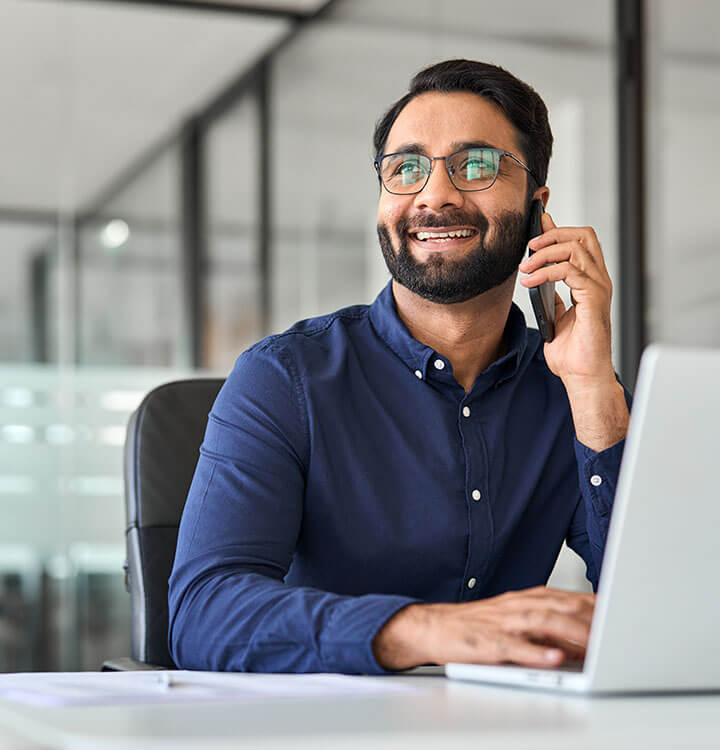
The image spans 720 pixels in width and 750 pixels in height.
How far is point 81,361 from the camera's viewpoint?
4258mm

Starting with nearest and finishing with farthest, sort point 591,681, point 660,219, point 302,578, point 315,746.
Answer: point 315,746 < point 591,681 < point 302,578 < point 660,219

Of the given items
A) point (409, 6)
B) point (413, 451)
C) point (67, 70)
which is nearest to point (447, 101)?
point (413, 451)

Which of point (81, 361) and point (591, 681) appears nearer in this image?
point (591, 681)

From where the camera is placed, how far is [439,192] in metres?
1.71

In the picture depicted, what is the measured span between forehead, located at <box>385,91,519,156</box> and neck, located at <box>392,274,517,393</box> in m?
0.21

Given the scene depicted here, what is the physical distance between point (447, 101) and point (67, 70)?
113 inches

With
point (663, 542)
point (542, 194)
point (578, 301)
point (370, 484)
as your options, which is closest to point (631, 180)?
point (542, 194)

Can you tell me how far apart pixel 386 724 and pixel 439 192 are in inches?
42.7

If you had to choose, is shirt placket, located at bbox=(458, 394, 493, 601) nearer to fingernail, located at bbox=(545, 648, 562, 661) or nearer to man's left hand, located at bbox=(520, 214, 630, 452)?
man's left hand, located at bbox=(520, 214, 630, 452)

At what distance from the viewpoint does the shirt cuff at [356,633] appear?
110 cm

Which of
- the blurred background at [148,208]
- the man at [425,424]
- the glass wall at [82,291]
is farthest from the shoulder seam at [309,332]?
the glass wall at [82,291]

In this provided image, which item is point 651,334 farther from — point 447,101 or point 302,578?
point 302,578

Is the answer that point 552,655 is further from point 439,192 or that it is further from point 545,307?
point 439,192

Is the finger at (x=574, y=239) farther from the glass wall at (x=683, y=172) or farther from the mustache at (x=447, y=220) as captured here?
the glass wall at (x=683, y=172)
